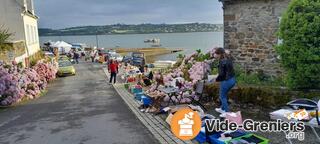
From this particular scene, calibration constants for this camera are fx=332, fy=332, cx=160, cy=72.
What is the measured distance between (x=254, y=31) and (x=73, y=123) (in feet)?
26.5

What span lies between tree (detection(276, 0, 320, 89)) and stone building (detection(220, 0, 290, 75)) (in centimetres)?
356

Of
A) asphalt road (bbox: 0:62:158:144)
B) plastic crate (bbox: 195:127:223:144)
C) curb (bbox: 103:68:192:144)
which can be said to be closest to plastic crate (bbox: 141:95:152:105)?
curb (bbox: 103:68:192:144)

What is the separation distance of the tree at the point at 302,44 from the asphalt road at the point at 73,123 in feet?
14.5

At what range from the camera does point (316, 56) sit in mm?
8719

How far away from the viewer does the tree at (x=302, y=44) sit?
348 inches

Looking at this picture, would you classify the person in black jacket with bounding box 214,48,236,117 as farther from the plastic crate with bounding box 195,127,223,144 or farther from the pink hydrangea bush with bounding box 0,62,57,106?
the pink hydrangea bush with bounding box 0,62,57,106

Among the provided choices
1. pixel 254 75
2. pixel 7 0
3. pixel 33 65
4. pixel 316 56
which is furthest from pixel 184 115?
pixel 7 0

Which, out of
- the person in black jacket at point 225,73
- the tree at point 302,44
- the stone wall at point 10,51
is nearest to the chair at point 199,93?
the person in black jacket at point 225,73

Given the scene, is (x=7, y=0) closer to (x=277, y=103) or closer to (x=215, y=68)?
(x=215, y=68)

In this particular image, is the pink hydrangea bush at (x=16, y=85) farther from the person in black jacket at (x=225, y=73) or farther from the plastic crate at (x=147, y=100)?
the person in black jacket at (x=225, y=73)

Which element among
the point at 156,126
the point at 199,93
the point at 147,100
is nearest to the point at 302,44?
the point at 199,93

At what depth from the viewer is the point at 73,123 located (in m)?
10.4

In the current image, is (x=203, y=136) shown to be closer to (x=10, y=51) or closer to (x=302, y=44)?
(x=302, y=44)

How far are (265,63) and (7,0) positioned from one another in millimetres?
23184
